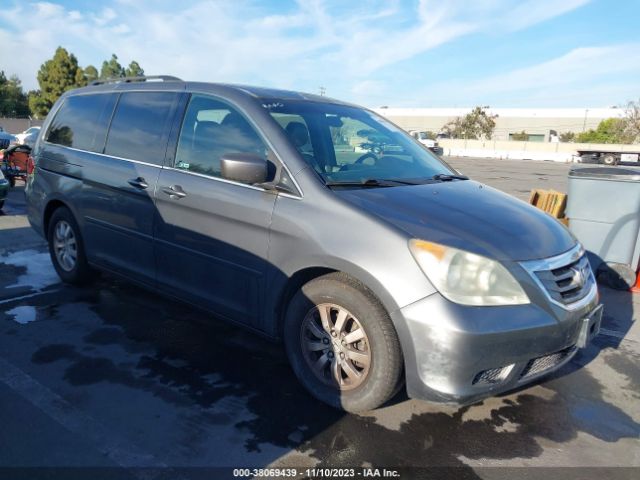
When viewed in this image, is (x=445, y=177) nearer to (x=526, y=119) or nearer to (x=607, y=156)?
(x=607, y=156)

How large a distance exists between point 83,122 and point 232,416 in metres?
3.23

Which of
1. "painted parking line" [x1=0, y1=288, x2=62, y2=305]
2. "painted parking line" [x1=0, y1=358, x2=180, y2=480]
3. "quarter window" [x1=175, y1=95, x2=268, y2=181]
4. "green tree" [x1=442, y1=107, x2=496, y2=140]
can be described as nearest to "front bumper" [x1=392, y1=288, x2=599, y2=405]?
"painted parking line" [x1=0, y1=358, x2=180, y2=480]

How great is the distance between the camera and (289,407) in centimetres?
303

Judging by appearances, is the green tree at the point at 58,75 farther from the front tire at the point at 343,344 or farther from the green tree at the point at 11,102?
→ the front tire at the point at 343,344

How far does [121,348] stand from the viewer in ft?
12.1

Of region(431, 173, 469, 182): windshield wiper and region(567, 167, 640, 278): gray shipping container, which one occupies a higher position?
region(431, 173, 469, 182): windshield wiper

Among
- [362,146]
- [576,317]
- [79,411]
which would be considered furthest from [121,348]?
[576,317]

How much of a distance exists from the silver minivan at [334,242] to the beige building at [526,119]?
76.7 meters

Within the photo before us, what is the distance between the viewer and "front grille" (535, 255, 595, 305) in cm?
274

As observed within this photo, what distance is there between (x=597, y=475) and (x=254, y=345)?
2343 millimetres

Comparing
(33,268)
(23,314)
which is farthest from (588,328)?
(33,268)

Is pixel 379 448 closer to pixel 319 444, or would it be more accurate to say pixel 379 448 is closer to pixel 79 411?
pixel 319 444

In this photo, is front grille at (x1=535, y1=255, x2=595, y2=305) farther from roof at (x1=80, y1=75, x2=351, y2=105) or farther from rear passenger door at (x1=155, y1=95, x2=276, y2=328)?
roof at (x1=80, y1=75, x2=351, y2=105)

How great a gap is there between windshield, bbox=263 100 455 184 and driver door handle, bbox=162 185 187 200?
84 centimetres
